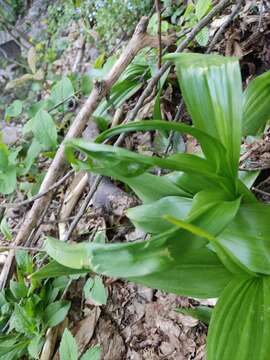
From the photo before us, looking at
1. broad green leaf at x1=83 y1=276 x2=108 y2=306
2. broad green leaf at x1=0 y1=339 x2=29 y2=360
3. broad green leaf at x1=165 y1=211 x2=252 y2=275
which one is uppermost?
broad green leaf at x1=165 y1=211 x2=252 y2=275

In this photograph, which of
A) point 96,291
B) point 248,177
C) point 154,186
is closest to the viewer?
point 154,186

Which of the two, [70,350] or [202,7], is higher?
[202,7]

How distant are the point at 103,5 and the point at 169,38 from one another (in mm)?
1154

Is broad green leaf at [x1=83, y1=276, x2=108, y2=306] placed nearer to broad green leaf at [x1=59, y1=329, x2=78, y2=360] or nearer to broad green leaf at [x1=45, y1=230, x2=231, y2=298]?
broad green leaf at [x1=59, y1=329, x2=78, y2=360]

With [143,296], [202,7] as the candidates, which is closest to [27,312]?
[143,296]

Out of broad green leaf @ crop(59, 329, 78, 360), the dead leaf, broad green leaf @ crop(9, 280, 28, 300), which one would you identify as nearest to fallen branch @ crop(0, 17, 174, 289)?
broad green leaf @ crop(9, 280, 28, 300)

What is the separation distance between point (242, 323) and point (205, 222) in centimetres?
17

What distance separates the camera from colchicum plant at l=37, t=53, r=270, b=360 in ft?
1.97

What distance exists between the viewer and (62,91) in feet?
5.38

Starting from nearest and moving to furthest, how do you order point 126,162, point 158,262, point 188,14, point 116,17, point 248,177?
1. point 158,262
2. point 126,162
3. point 248,177
4. point 188,14
5. point 116,17

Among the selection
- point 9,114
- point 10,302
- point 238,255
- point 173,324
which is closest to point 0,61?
point 9,114

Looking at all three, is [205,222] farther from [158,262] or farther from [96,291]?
[96,291]

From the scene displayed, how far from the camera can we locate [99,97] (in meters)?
1.28

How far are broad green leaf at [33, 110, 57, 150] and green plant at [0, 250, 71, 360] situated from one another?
387 mm
